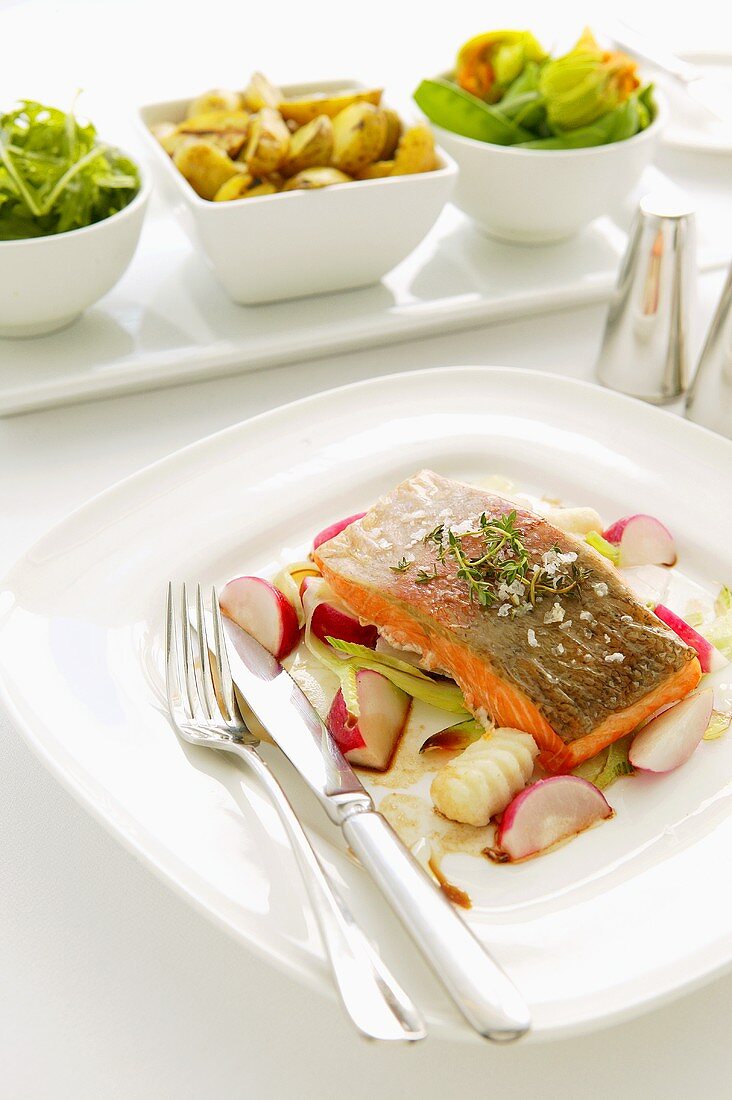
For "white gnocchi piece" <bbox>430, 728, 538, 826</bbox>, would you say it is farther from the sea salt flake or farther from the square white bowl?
the square white bowl

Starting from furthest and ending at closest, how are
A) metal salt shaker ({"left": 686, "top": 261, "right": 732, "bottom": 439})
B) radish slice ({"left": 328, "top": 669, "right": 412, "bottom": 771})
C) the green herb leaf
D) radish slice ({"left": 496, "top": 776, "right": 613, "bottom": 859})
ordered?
metal salt shaker ({"left": 686, "top": 261, "right": 732, "bottom": 439}), the green herb leaf, radish slice ({"left": 328, "top": 669, "right": 412, "bottom": 771}), radish slice ({"left": 496, "top": 776, "right": 613, "bottom": 859})

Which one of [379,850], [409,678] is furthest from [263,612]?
[379,850]

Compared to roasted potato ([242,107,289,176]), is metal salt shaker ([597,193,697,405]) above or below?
below

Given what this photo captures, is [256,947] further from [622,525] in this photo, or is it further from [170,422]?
[170,422]

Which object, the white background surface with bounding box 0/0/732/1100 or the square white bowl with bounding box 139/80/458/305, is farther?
the square white bowl with bounding box 139/80/458/305

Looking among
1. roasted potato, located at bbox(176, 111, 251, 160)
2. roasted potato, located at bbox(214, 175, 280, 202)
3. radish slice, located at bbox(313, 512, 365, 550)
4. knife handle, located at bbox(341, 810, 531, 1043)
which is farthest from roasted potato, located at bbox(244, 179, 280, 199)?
knife handle, located at bbox(341, 810, 531, 1043)

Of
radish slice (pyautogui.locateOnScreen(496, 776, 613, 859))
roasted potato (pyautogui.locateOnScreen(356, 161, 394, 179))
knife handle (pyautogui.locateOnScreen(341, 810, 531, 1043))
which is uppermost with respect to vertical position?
roasted potato (pyautogui.locateOnScreen(356, 161, 394, 179))
